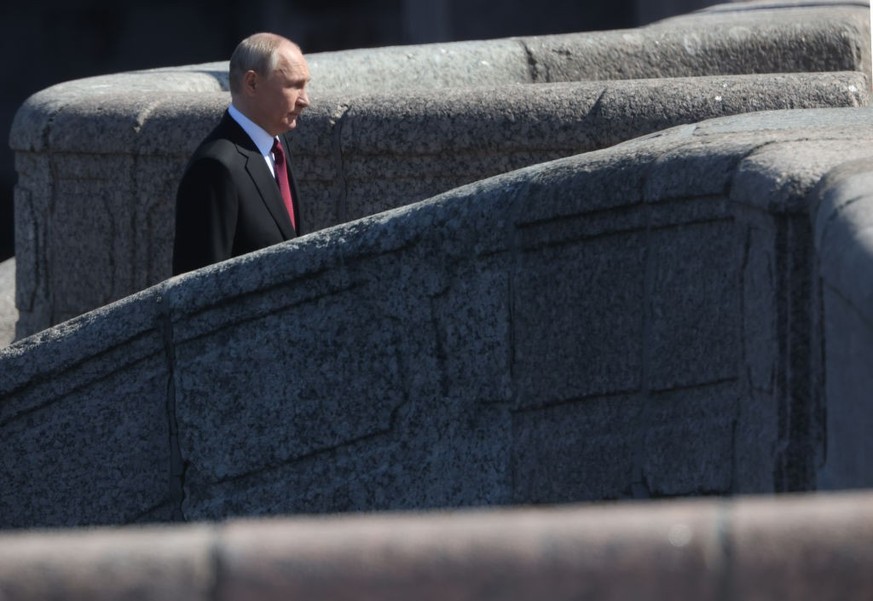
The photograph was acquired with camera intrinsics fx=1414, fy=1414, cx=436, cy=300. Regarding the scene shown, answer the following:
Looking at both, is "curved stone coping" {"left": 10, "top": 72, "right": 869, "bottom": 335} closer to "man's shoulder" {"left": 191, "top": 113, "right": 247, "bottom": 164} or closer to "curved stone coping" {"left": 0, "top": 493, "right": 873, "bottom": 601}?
"man's shoulder" {"left": 191, "top": 113, "right": 247, "bottom": 164}

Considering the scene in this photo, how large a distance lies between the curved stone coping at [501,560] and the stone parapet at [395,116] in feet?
8.39

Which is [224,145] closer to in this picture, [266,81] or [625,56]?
[266,81]

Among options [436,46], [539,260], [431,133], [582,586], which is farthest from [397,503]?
[436,46]

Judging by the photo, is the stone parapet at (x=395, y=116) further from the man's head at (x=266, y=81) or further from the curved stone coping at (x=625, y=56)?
the man's head at (x=266, y=81)

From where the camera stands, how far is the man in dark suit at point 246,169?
358 centimetres

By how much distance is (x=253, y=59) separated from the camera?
3717 millimetres

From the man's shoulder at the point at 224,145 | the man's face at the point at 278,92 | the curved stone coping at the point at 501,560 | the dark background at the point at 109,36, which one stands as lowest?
the curved stone coping at the point at 501,560

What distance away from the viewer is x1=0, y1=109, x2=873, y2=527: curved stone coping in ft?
8.05

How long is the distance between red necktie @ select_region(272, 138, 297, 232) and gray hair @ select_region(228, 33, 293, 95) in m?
0.19

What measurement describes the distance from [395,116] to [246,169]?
60 centimetres

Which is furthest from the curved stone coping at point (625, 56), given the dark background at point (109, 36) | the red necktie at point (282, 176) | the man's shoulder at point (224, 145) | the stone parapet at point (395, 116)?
the dark background at point (109, 36)

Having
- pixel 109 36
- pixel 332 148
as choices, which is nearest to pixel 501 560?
pixel 332 148

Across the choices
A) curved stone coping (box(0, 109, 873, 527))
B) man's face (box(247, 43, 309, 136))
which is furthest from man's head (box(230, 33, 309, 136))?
curved stone coping (box(0, 109, 873, 527))

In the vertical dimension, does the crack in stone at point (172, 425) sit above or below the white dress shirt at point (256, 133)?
below
